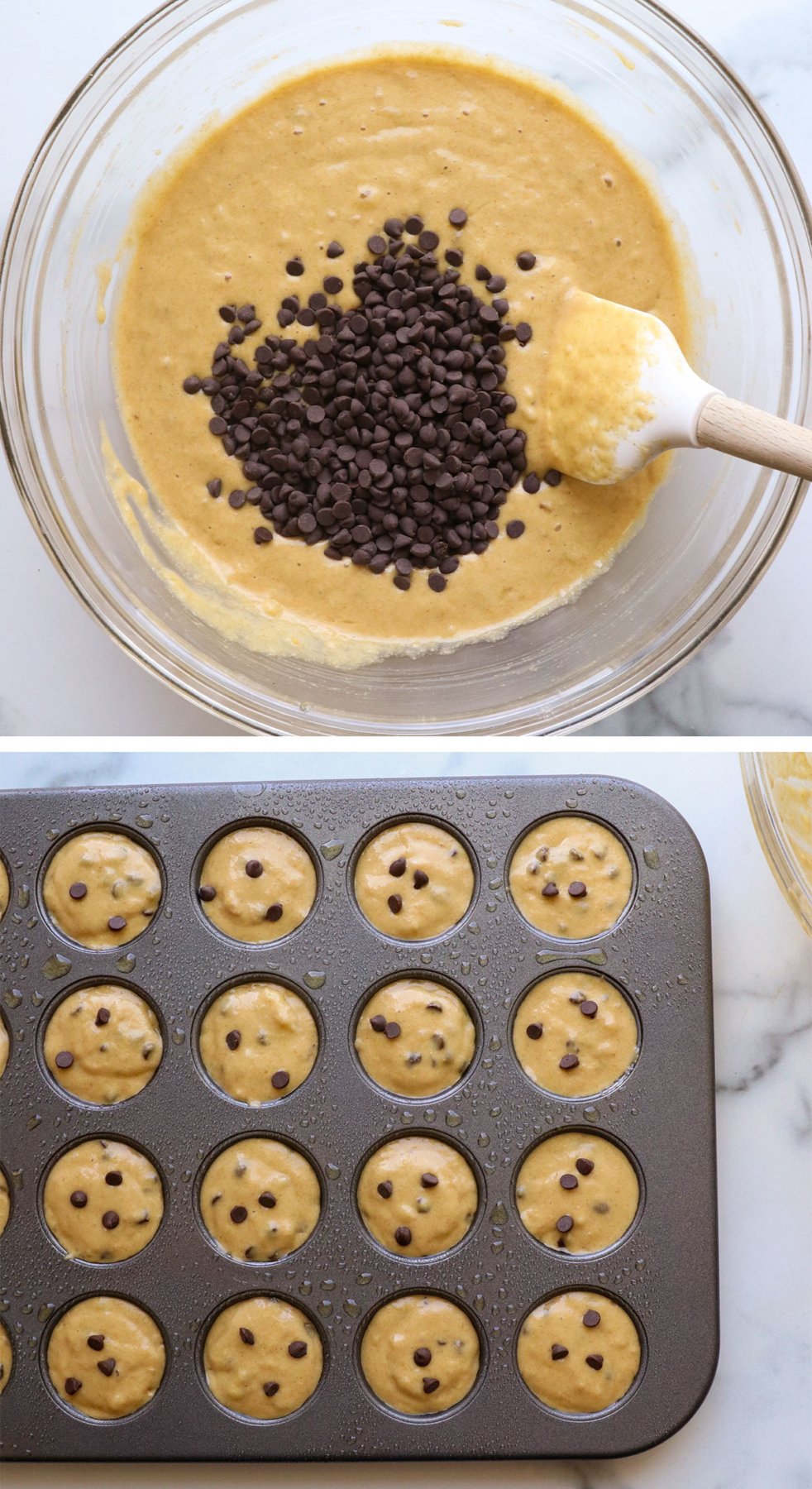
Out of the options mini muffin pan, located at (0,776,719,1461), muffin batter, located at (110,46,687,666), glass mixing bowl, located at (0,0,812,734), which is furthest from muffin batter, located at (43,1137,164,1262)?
muffin batter, located at (110,46,687,666)

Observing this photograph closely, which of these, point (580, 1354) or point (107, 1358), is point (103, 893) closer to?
point (107, 1358)

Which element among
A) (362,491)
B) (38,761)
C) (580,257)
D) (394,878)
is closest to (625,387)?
(580,257)

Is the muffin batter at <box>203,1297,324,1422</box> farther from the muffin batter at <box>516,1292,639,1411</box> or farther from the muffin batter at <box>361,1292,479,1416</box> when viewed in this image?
the muffin batter at <box>516,1292,639,1411</box>

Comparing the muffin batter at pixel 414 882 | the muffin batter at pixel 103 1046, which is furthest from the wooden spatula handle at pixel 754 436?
the muffin batter at pixel 103 1046

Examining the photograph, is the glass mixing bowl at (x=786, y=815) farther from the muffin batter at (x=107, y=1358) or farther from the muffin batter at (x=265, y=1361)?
the muffin batter at (x=107, y=1358)

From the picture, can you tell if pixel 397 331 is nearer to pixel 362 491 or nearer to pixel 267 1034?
pixel 362 491

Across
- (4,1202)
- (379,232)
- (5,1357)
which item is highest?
(379,232)

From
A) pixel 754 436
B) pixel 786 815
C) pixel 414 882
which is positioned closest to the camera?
pixel 754 436

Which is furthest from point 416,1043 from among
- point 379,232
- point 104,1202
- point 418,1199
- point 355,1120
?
point 379,232
